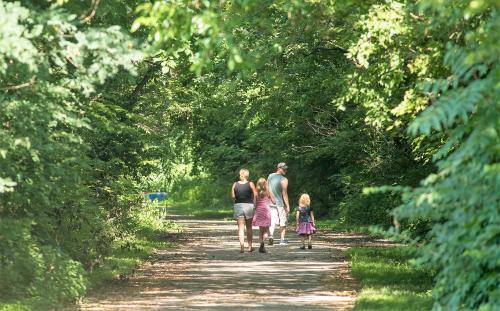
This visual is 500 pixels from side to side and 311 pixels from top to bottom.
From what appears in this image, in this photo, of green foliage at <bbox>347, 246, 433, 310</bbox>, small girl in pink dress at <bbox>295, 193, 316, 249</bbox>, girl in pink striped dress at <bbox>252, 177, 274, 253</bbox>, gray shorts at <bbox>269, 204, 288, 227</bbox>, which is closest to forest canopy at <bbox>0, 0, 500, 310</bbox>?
green foliage at <bbox>347, 246, 433, 310</bbox>

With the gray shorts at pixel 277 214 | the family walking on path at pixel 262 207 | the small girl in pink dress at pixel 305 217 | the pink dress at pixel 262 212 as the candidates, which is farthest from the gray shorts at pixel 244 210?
the small girl in pink dress at pixel 305 217

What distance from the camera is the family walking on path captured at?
81.7 ft

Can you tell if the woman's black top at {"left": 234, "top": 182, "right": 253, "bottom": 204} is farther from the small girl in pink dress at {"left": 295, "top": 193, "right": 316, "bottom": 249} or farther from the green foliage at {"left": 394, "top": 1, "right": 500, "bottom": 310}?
the green foliage at {"left": 394, "top": 1, "right": 500, "bottom": 310}

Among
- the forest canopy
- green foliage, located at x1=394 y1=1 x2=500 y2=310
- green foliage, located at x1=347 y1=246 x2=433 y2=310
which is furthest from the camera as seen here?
green foliage, located at x1=347 y1=246 x2=433 y2=310

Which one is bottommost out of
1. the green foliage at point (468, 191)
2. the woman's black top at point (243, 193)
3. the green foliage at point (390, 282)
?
the green foliage at point (390, 282)

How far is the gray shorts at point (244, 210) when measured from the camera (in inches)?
982

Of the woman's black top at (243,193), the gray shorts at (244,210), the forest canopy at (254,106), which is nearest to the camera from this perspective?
the forest canopy at (254,106)

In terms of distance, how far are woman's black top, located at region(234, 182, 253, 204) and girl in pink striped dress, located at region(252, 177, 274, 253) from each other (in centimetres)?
54

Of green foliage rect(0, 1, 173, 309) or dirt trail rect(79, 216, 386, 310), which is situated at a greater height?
green foliage rect(0, 1, 173, 309)

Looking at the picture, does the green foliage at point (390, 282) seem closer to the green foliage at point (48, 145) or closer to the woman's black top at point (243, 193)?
the woman's black top at point (243, 193)

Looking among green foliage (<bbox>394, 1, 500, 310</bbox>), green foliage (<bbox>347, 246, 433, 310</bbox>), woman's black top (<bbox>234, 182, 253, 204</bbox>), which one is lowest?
green foliage (<bbox>347, 246, 433, 310</bbox>)

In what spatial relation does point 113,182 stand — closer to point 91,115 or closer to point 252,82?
point 91,115

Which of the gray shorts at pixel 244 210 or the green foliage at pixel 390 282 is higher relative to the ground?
the gray shorts at pixel 244 210

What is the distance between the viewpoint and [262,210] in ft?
83.5
